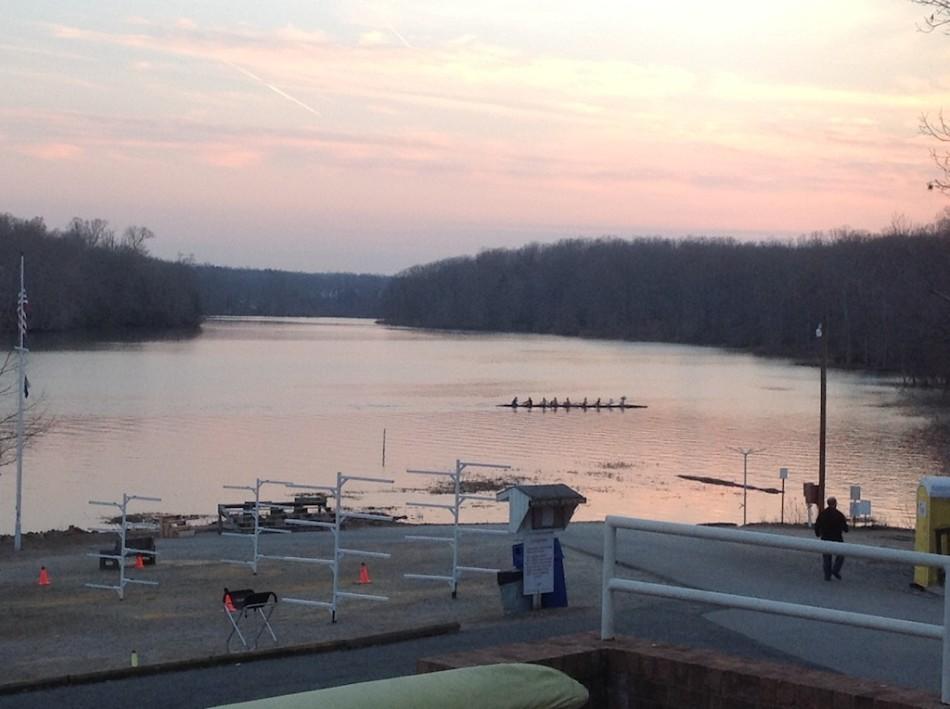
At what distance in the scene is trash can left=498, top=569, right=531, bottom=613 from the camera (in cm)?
1439

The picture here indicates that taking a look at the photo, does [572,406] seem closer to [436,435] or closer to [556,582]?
[436,435]

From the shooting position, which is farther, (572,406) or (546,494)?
(572,406)

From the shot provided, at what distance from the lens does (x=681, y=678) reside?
Answer: 4934mm

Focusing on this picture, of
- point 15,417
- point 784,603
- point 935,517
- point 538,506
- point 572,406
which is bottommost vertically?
point 572,406

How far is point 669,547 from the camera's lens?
12.7 m

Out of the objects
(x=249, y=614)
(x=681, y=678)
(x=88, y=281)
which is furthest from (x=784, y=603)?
(x=88, y=281)

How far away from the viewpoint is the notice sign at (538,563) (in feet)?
47.0

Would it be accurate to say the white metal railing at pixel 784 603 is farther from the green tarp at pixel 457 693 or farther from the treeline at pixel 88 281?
the treeline at pixel 88 281

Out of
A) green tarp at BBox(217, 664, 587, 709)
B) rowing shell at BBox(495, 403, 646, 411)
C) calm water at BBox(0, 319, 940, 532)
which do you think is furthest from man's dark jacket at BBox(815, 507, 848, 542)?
rowing shell at BBox(495, 403, 646, 411)

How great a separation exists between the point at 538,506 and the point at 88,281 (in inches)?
6446

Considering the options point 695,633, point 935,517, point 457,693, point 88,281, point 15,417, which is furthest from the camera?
point 88,281

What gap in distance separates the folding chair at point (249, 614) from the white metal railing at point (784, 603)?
7.54 m

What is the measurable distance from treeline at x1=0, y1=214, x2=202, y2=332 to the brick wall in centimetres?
13066

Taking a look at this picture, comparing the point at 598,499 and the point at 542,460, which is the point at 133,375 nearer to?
the point at 542,460
